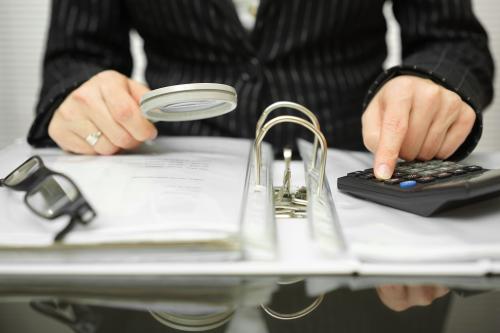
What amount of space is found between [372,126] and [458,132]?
0.36ft

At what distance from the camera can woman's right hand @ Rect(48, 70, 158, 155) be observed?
1.92 feet

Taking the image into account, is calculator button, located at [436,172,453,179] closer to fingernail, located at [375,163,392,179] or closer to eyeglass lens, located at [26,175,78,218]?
fingernail, located at [375,163,392,179]

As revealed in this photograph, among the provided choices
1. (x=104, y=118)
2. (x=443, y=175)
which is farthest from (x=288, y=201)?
(x=104, y=118)

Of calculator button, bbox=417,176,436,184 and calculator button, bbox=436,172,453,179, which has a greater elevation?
calculator button, bbox=417,176,436,184

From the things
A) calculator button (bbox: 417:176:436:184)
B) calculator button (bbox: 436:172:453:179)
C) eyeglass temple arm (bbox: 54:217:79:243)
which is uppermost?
eyeglass temple arm (bbox: 54:217:79:243)

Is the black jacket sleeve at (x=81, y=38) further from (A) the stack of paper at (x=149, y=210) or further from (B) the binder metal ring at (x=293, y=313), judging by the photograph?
(B) the binder metal ring at (x=293, y=313)

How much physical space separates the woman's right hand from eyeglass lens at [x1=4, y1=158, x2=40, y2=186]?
0.54 ft

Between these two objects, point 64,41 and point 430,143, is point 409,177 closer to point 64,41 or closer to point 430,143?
point 430,143

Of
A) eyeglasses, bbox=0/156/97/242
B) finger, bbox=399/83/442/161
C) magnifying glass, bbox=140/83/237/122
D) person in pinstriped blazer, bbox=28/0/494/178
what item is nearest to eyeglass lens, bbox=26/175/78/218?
eyeglasses, bbox=0/156/97/242

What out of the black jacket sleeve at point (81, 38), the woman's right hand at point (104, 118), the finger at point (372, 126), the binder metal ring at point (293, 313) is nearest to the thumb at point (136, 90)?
the woman's right hand at point (104, 118)

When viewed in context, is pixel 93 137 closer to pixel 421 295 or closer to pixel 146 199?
pixel 146 199

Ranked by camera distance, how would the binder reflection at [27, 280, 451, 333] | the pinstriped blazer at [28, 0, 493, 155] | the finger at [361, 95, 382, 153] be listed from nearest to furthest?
the binder reflection at [27, 280, 451, 333], the finger at [361, 95, 382, 153], the pinstriped blazer at [28, 0, 493, 155]

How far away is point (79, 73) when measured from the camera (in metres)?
0.68

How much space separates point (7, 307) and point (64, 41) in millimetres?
573
